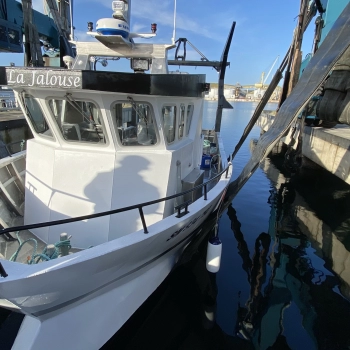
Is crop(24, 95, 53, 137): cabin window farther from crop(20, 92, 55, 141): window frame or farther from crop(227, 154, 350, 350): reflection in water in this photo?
crop(227, 154, 350, 350): reflection in water

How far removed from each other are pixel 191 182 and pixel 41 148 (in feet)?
10.0

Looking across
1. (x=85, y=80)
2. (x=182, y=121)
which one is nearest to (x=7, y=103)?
(x=182, y=121)

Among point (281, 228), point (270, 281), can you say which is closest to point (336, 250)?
point (281, 228)

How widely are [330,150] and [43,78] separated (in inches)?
532

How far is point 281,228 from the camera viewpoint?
918 centimetres

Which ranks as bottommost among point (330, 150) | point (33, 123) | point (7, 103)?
point (330, 150)

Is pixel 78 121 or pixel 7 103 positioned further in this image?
pixel 7 103

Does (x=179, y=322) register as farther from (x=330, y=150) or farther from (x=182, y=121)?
(x=330, y=150)

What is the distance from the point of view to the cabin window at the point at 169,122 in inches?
197

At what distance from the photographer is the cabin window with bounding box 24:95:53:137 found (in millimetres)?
4961

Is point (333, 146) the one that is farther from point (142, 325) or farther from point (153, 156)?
point (142, 325)

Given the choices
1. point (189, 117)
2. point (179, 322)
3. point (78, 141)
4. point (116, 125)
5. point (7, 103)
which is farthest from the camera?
point (7, 103)

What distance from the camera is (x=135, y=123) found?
4.75 meters

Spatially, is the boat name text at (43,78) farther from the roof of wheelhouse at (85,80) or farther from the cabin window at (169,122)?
the cabin window at (169,122)
